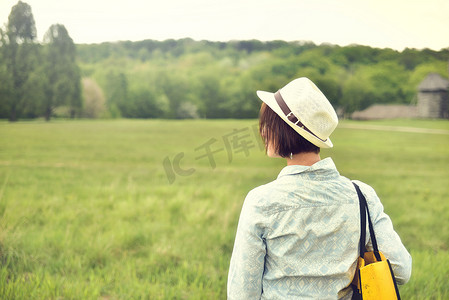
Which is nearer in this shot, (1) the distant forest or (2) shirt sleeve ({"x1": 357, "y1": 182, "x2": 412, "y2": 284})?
(2) shirt sleeve ({"x1": 357, "y1": 182, "x2": 412, "y2": 284})

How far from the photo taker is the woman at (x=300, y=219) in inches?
53.1

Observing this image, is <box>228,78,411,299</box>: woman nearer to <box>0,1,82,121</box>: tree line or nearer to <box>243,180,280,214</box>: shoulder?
<box>243,180,280,214</box>: shoulder

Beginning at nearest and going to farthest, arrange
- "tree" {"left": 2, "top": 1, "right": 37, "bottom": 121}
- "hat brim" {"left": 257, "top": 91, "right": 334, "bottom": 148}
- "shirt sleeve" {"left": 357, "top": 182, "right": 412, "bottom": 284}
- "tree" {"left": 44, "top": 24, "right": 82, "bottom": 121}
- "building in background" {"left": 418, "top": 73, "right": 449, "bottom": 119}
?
"hat brim" {"left": 257, "top": 91, "right": 334, "bottom": 148}, "shirt sleeve" {"left": 357, "top": 182, "right": 412, "bottom": 284}, "tree" {"left": 2, "top": 1, "right": 37, "bottom": 121}, "tree" {"left": 44, "top": 24, "right": 82, "bottom": 121}, "building in background" {"left": 418, "top": 73, "right": 449, "bottom": 119}

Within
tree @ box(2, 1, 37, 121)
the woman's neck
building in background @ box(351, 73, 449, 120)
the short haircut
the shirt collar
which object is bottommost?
building in background @ box(351, 73, 449, 120)

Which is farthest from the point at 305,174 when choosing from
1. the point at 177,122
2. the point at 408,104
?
the point at 408,104

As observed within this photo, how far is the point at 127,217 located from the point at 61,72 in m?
5.12

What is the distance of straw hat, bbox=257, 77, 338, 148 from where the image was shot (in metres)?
1.34

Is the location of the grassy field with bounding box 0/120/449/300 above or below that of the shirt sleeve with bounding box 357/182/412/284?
below

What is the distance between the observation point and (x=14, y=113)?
7133 millimetres

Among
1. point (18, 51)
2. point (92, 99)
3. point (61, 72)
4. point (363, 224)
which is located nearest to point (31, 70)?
point (18, 51)

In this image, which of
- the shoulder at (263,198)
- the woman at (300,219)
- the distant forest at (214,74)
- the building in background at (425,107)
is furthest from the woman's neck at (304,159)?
the building in background at (425,107)

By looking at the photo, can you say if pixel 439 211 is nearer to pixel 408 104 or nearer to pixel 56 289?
pixel 56 289

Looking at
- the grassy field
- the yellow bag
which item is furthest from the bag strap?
the grassy field

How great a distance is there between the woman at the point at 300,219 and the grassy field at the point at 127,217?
2.00 meters
